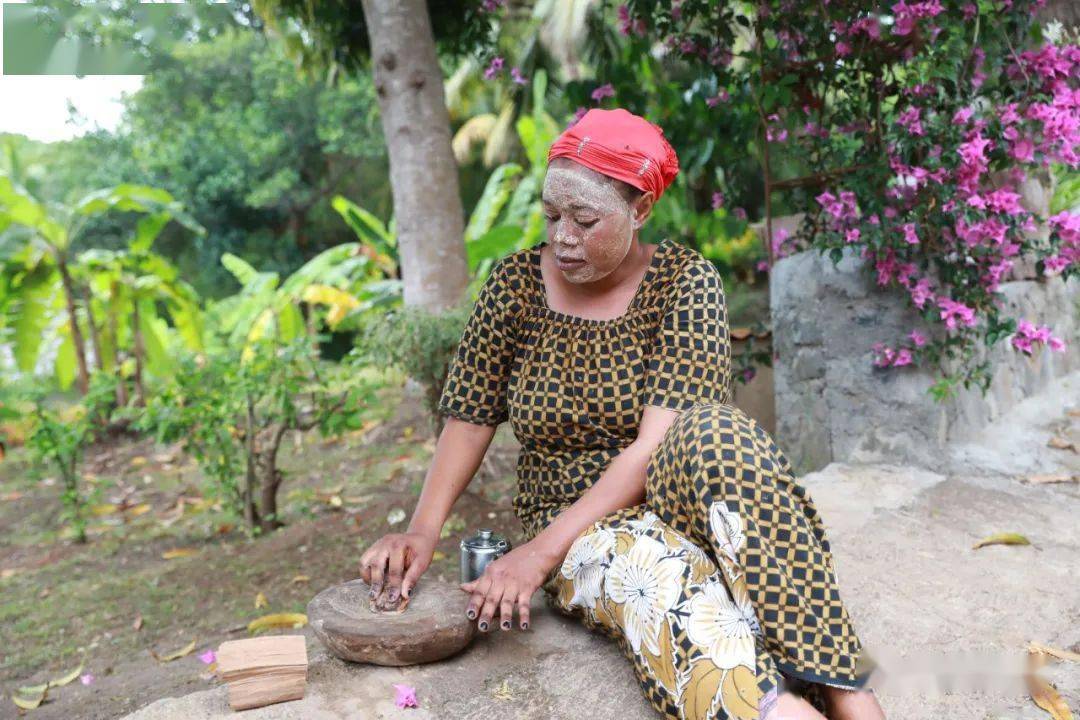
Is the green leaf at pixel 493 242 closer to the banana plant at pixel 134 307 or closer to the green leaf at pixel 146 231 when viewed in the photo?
the banana plant at pixel 134 307

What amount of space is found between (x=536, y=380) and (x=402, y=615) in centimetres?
59

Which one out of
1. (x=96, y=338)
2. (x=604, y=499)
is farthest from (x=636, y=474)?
(x=96, y=338)

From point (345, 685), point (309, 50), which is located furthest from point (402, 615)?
point (309, 50)

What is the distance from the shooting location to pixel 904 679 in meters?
1.98

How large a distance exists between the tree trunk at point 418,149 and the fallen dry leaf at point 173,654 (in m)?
1.92

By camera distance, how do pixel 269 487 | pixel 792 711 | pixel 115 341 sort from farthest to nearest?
1. pixel 115 341
2. pixel 269 487
3. pixel 792 711

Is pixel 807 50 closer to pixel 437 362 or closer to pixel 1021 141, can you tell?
pixel 1021 141

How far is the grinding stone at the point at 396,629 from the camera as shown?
184 cm

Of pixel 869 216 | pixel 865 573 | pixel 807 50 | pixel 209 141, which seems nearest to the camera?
pixel 865 573

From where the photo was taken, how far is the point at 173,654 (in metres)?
2.96

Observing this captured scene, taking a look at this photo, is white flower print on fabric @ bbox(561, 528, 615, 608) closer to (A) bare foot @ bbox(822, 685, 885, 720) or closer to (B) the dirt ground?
(A) bare foot @ bbox(822, 685, 885, 720)

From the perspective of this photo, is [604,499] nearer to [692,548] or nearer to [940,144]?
[692,548]

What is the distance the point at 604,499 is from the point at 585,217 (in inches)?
23.7

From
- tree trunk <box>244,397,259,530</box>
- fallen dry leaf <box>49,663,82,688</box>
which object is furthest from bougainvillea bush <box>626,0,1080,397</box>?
fallen dry leaf <box>49,663,82,688</box>
